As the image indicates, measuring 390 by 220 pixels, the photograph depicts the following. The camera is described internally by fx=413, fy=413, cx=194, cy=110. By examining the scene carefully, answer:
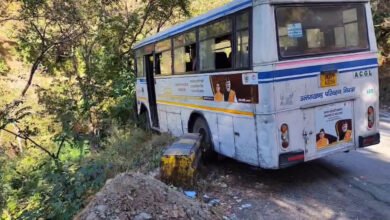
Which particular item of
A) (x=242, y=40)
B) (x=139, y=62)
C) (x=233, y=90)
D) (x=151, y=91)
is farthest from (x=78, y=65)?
(x=242, y=40)

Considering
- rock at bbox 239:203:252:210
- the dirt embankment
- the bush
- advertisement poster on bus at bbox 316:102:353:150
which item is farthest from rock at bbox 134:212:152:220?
advertisement poster on bus at bbox 316:102:353:150

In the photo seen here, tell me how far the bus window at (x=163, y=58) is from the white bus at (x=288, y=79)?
2.21m

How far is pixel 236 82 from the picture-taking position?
6.43m

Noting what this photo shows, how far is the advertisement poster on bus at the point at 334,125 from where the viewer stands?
20.3 feet

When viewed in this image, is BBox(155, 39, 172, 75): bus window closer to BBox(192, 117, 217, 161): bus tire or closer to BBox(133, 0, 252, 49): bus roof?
BBox(133, 0, 252, 49): bus roof

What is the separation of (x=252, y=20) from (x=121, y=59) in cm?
1283

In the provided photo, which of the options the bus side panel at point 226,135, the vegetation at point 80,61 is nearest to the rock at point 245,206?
the bus side panel at point 226,135

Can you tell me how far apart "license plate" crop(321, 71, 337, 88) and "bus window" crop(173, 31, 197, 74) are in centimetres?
266

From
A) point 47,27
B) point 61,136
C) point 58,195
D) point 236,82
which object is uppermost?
point 47,27

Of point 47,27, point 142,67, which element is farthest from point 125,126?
point 47,27

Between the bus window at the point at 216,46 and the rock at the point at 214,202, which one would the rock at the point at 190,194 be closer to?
the rock at the point at 214,202

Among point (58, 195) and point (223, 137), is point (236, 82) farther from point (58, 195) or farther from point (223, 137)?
point (58, 195)

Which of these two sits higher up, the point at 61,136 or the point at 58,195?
the point at 61,136

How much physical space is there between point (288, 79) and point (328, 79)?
759 millimetres
